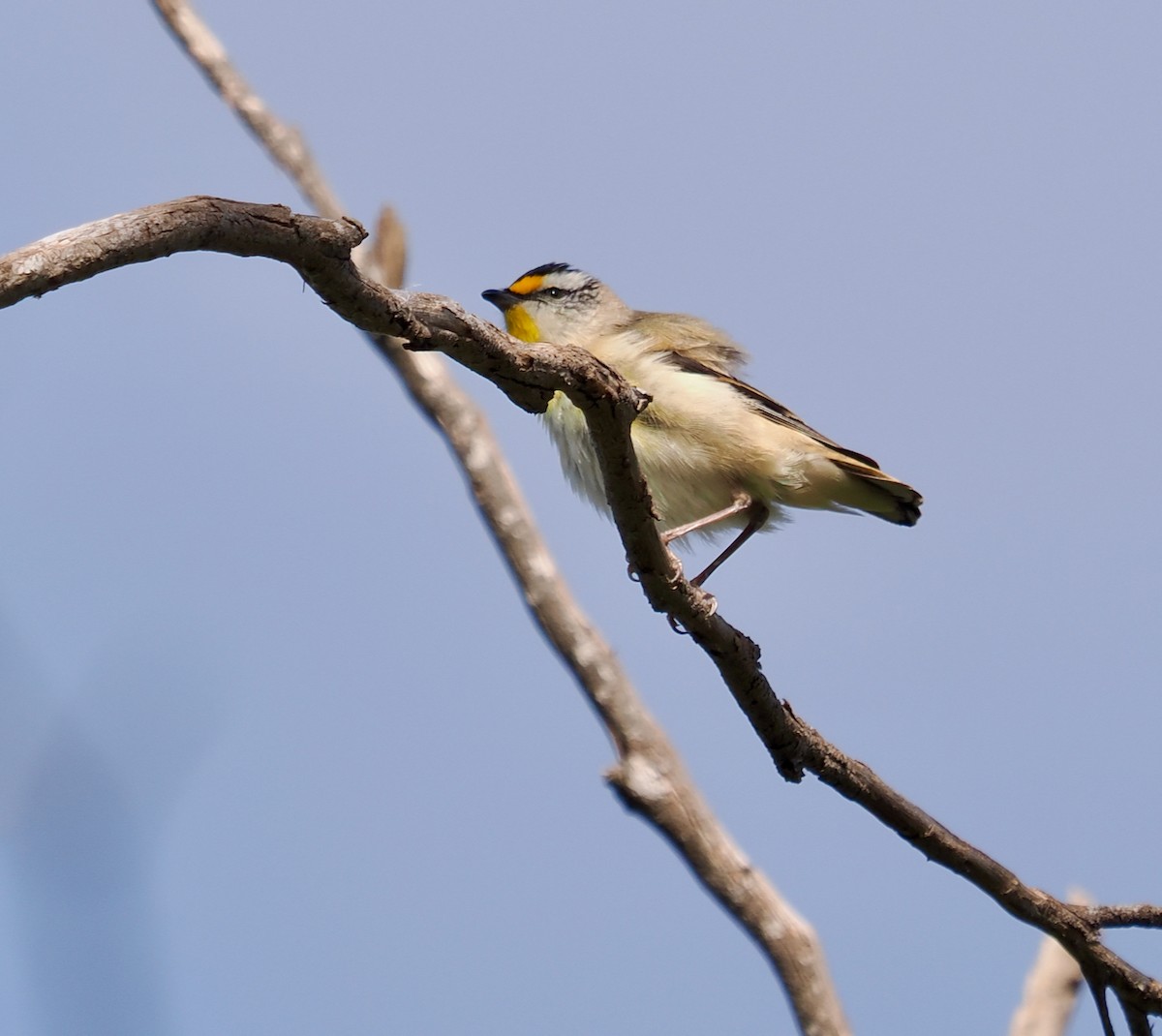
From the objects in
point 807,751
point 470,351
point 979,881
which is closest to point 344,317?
point 470,351

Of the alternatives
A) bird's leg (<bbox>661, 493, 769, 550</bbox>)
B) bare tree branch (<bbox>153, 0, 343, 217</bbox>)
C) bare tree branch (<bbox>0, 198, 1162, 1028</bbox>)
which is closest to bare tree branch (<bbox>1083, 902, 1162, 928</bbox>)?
bare tree branch (<bbox>0, 198, 1162, 1028</bbox>)

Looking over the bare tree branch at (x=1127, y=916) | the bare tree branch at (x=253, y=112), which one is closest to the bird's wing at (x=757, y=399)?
the bare tree branch at (x=1127, y=916)

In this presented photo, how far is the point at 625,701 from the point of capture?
7090 millimetres

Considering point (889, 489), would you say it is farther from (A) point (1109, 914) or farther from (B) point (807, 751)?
(A) point (1109, 914)

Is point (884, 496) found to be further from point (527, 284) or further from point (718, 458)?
point (527, 284)

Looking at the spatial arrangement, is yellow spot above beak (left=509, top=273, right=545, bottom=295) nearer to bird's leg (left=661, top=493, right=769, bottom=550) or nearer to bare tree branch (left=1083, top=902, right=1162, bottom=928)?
bird's leg (left=661, top=493, right=769, bottom=550)

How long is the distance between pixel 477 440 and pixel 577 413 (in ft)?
8.88

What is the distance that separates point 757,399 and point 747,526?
0.62m

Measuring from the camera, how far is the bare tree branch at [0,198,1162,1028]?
91.8 inches

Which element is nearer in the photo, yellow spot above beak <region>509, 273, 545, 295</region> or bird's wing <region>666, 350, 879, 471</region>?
bird's wing <region>666, 350, 879, 471</region>

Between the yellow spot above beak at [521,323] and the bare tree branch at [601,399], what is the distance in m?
3.55

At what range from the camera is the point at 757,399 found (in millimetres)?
6098

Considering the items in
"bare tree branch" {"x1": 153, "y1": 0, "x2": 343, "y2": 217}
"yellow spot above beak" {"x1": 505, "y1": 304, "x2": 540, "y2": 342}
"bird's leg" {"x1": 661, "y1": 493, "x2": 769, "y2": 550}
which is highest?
"bare tree branch" {"x1": 153, "y1": 0, "x2": 343, "y2": 217}

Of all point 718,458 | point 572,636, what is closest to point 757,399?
point 718,458
